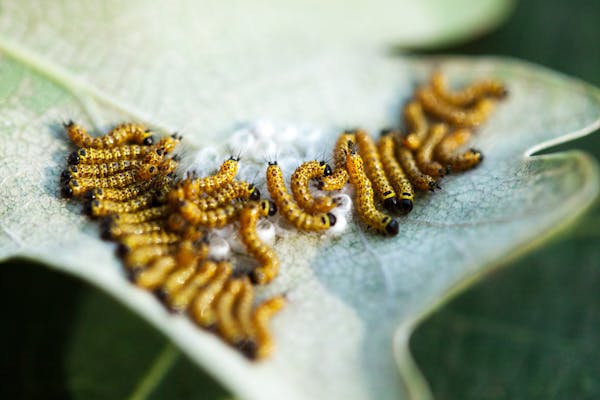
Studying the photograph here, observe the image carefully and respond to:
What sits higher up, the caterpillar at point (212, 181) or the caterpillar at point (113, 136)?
the caterpillar at point (113, 136)

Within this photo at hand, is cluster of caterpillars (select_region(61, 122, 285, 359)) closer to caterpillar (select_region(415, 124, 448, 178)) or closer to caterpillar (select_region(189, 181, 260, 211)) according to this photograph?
caterpillar (select_region(189, 181, 260, 211))

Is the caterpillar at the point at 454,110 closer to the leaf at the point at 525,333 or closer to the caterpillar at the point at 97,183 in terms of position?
the leaf at the point at 525,333

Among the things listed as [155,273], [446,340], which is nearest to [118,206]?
[155,273]

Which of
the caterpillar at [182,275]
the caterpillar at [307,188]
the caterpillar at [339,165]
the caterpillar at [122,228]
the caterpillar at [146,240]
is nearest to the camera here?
the caterpillar at [182,275]

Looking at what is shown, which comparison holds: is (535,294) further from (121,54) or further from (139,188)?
(121,54)

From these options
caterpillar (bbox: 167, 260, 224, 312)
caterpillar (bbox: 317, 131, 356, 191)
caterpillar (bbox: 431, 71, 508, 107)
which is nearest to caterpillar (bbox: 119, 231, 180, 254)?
caterpillar (bbox: 167, 260, 224, 312)

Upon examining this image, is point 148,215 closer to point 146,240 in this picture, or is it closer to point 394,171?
point 146,240

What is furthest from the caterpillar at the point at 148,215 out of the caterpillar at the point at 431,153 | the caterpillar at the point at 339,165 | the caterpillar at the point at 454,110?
the caterpillar at the point at 454,110

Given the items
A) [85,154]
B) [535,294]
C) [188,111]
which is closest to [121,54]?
[188,111]
